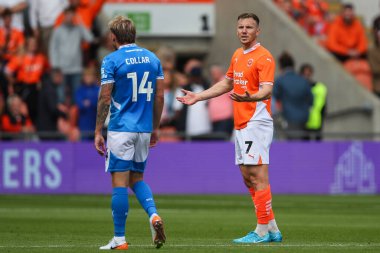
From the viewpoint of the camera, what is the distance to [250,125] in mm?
13195

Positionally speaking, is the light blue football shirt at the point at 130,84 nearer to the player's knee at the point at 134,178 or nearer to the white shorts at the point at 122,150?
the white shorts at the point at 122,150

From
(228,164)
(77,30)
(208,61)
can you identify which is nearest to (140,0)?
(208,61)

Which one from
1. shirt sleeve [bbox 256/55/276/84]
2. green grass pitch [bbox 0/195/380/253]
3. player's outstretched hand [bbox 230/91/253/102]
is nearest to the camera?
player's outstretched hand [bbox 230/91/253/102]

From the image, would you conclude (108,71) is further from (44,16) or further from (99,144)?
(44,16)

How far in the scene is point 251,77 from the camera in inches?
516

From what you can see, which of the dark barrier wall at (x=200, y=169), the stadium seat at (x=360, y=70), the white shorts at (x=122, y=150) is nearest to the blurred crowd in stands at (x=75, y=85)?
the dark barrier wall at (x=200, y=169)

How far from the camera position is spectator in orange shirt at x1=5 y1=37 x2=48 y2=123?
26047 mm

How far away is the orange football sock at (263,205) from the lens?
1312 cm

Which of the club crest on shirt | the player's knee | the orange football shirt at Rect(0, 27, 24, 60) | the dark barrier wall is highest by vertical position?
the orange football shirt at Rect(0, 27, 24, 60)

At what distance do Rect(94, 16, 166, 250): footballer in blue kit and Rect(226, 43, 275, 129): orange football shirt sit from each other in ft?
3.62

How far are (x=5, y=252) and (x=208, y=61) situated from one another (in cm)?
1997

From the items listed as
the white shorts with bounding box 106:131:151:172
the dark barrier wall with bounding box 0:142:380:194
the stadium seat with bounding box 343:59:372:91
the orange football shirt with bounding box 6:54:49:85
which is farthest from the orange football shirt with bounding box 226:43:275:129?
the stadium seat with bounding box 343:59:372:91

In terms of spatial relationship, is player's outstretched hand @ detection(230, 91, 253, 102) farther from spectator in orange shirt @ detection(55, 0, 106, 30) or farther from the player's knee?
spectator in orange shirt @ detection(55, 0, 106, 30)

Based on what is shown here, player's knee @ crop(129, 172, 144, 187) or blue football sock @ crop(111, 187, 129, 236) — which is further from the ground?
player's knee @ crop(129, 172, 144, 187)
